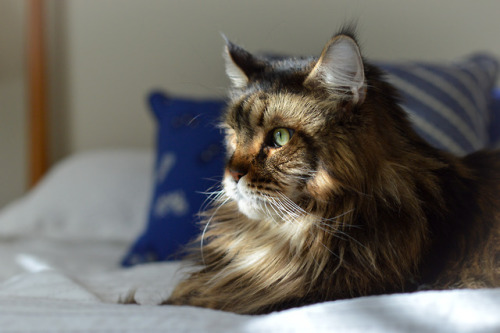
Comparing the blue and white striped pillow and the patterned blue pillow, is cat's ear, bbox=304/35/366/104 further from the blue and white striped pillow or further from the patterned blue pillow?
the patterned blue pillow

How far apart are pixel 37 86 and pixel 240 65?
1892mm

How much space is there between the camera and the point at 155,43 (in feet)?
7.83

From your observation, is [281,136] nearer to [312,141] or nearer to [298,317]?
[312,141]

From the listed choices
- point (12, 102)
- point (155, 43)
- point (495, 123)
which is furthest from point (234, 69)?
point (12, 102)

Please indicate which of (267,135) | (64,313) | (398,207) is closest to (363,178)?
(398,207)

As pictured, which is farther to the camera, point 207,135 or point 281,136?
point 207,135

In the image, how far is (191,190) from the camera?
1541 mm

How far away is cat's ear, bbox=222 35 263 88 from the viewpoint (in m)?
1.00

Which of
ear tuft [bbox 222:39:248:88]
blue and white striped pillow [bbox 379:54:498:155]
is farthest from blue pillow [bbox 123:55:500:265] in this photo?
ear tuft [bbox 222:39:248:88]

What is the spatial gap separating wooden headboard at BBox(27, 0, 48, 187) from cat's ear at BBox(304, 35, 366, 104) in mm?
2095

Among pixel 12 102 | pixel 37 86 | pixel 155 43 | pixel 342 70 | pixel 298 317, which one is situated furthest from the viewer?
pixel 12 102

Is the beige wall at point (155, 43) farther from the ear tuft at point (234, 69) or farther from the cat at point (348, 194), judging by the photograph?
the cat at point (348, 194)

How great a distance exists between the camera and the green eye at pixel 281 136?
857mm

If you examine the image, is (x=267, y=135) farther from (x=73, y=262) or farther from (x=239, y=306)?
(x=73, y=262)
